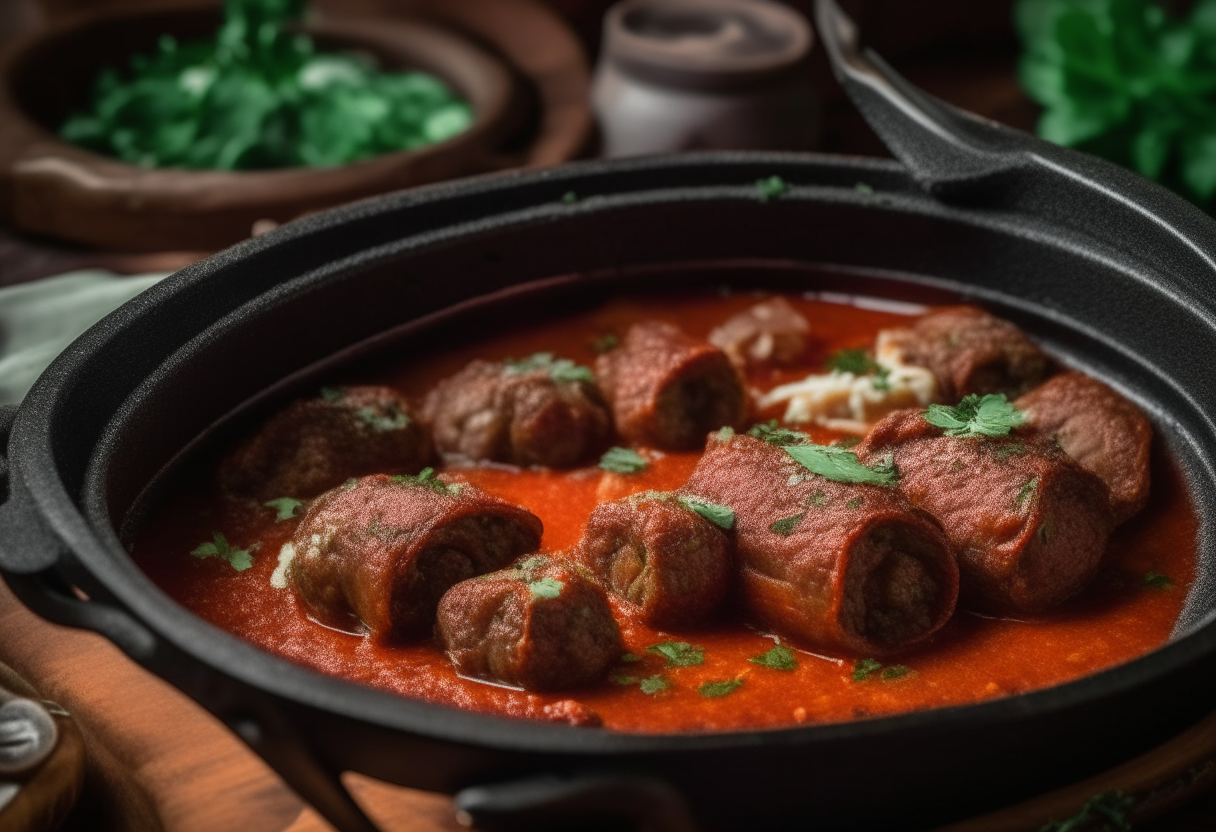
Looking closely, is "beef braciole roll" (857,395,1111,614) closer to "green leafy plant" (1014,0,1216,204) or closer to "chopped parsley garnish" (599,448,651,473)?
"chopped parsley garnish" (599,448,651,473)

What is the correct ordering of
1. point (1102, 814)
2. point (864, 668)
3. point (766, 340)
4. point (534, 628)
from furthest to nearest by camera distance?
point (766, 340) < point (864, 668) < point (534, 628) < point (1102, 814)

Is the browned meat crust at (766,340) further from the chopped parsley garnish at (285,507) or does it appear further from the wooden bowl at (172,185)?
the wooden bowl at (172,185)

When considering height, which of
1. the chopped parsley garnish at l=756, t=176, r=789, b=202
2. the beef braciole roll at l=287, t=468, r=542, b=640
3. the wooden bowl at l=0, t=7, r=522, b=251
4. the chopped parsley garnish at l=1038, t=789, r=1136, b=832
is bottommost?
the wooden bowl at l=0, t=7, r=522, b=251

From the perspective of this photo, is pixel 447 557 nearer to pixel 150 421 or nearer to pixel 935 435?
pixel 150 421

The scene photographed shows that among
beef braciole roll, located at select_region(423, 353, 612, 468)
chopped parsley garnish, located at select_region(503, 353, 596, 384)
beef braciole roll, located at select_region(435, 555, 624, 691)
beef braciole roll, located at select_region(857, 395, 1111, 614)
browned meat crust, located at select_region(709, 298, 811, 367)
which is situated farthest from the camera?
browned meat crust, located at select_region(709, 298, 811, 367)

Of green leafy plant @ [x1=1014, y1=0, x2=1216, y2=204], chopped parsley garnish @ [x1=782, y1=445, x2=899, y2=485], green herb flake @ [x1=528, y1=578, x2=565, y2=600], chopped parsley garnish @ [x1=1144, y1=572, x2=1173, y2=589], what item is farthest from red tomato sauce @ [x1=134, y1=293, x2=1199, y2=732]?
green leafy plant @ [x1=1014, y1=0, x2=1216, y2=204]

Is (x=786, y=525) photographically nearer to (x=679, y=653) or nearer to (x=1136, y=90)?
(x=679, y=653)

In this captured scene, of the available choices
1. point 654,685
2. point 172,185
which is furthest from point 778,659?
point 172,185
